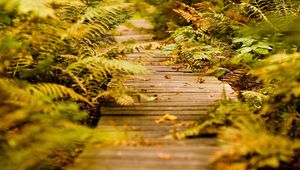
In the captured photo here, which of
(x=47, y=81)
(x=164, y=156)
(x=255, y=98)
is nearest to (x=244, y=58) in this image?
(x=255, y=98)

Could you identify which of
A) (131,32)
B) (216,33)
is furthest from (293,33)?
(131,32)

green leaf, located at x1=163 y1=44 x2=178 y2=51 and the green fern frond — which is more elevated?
green leaf, located at x1=163 y1=44 x2=178 y2=51

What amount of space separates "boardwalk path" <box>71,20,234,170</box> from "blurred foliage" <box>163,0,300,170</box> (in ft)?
0.58

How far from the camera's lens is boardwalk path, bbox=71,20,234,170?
9.81 feet

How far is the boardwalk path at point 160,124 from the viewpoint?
9.81 ft

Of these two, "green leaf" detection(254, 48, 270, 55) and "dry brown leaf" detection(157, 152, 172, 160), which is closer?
"dry brown leaf" detection(157, 152, 172, 160)

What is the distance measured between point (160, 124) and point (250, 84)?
8.06 feet

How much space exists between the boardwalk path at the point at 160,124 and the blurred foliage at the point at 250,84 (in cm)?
18

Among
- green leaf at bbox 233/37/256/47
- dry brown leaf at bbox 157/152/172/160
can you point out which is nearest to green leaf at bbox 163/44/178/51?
green leaf at bbox 233/37/256/47

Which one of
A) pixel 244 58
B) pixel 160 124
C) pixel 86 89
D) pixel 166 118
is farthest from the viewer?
pixel 244 58


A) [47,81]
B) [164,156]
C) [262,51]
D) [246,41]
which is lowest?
[164,156]

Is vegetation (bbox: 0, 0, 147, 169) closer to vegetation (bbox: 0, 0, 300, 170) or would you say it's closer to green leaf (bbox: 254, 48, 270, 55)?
vegetation (bbox: 0, 0, 300, 170)

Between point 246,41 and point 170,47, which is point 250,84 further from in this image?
point 170,47

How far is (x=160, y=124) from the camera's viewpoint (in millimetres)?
3783
